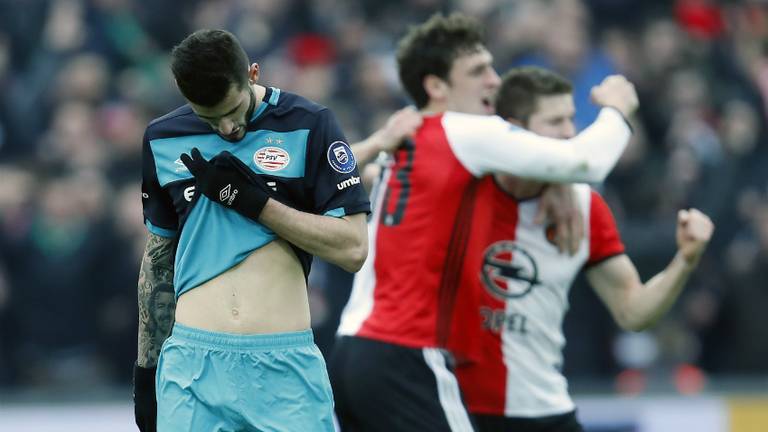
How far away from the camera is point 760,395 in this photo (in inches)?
404

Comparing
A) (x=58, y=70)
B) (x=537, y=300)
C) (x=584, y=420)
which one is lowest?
(x=584, y=420)

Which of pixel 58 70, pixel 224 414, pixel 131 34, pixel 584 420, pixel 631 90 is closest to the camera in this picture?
pixel 224 414

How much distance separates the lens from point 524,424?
20.9 ft

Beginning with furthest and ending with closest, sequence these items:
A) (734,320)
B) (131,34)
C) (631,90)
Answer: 1. (131,34)
2. (734,320)
3. (631,90)

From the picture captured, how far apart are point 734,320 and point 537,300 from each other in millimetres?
5391

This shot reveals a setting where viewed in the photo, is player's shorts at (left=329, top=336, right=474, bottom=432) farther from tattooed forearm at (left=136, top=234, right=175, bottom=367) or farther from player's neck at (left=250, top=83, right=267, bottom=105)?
player's neck at (left=250, top=83, right=267, bottom=105)

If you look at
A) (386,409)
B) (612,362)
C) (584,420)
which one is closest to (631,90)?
(386,409)


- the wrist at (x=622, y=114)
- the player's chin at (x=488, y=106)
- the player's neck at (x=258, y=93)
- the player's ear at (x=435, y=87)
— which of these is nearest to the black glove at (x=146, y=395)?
the player's neck at (x=258, y=93)

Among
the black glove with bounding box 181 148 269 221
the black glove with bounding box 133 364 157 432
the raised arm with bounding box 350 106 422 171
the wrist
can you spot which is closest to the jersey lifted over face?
the black glove with bounding box 181 148 269 221

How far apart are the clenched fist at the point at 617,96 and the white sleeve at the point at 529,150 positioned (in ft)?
0.51

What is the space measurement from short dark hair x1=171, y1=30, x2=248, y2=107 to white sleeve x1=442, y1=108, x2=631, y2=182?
1473mm

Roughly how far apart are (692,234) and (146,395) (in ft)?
8.21

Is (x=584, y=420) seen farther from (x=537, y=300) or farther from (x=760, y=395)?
(x=537, y=300)

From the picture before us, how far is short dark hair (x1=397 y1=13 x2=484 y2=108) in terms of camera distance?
6.68 m
